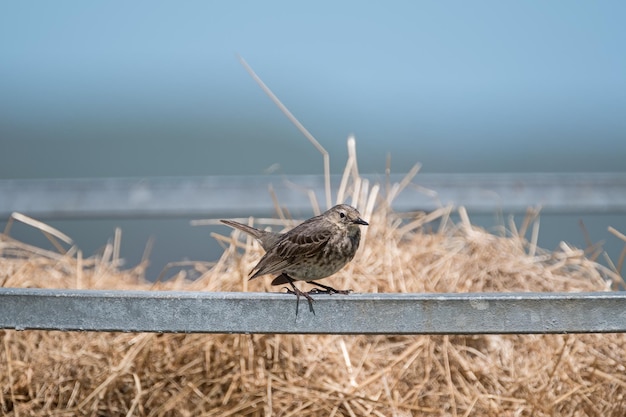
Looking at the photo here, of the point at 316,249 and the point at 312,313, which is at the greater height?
the point at 316,249

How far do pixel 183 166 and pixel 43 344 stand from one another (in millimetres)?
17557

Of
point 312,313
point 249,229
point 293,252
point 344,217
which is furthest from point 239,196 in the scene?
point 312,313

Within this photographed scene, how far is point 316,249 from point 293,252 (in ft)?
0.34

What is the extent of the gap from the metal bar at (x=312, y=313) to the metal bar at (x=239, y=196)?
311 cm

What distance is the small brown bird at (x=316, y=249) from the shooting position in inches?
163

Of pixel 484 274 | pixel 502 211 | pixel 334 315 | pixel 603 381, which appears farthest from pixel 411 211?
pixel 334 315

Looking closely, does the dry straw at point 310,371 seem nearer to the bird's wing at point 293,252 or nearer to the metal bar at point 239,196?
the bird's wing at point 293,252

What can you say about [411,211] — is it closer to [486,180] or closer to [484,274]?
[486,180]

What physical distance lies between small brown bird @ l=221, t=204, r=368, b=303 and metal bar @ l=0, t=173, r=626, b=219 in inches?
79.6

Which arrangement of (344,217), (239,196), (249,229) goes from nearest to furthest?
(344,217)
(249,229)
(239,196)

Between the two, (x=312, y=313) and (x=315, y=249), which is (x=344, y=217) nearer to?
(x=315, y=249)

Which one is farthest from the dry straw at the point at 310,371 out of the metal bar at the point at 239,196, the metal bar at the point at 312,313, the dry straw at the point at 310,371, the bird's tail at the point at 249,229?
the metal bar at the point at 239,196

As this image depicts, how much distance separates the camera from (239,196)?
6.45 metres

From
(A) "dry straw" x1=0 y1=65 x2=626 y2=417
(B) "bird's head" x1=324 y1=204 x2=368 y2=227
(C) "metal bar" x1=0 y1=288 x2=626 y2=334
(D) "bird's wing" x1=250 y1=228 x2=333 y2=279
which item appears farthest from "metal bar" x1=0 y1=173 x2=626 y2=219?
(C) "metal bar" x1=0 y1=288 x2=626 y2=334
